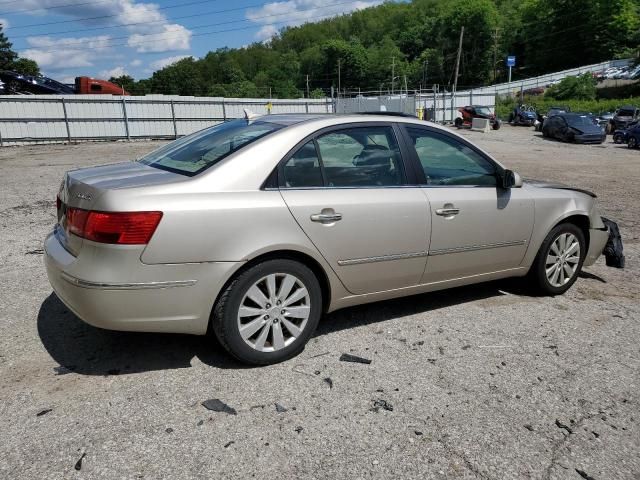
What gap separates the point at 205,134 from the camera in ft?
13.7

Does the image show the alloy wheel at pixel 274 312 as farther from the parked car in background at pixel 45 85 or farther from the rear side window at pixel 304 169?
the parked car in background at pixel 45 85

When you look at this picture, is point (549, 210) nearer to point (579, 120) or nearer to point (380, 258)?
point (380, 258)

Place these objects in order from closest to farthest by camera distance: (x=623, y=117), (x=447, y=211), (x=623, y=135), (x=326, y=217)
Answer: (x=326, y=217) < (x=447, y=211) < (x=623, y=135) < (x=623, y=117)

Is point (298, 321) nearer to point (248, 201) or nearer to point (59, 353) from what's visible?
point (248, 201)

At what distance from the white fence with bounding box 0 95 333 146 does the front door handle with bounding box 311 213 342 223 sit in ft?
79.9

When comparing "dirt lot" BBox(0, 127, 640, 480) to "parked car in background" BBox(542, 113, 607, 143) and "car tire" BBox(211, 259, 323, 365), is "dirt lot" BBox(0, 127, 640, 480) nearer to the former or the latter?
"car tire" BBox(211, 259, 323, 365)

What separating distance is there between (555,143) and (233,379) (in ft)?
89.4

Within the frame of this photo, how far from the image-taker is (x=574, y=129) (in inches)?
1052

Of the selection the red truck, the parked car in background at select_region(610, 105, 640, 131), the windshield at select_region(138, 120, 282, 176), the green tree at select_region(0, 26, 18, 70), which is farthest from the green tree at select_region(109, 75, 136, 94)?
the windshield at select_region(138, 120, 282, 176)

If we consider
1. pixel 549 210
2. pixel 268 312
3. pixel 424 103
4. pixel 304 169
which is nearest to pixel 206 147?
pixel 304 169

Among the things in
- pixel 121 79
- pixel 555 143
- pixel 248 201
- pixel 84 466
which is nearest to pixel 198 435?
pixel 84 466

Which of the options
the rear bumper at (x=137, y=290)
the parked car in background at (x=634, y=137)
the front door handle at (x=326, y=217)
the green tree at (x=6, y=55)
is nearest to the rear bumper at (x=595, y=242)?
the front door handle at (x=326, y=217)

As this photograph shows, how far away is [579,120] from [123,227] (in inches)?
1126

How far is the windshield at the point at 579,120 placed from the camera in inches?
1056
